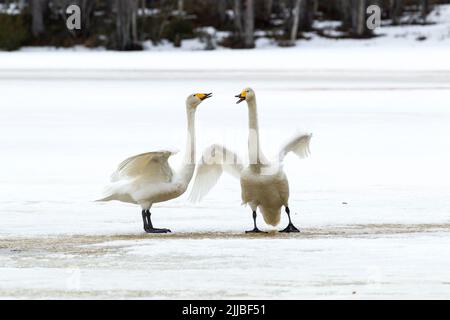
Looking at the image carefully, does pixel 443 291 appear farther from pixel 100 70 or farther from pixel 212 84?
pixel 100 70

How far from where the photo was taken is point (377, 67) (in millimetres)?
31984

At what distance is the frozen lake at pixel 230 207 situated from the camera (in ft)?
21.6

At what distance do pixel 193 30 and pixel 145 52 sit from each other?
657 centimetres

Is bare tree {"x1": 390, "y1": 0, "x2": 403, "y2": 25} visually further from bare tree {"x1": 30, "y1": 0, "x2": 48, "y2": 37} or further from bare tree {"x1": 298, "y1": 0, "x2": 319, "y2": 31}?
bare tree {"x1": 30, "y1": 0, "x2": 48, "y2": 37}

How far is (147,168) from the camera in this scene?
329 inches

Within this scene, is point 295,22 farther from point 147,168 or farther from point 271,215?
point 147,168

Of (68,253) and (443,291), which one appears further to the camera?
(68,253)

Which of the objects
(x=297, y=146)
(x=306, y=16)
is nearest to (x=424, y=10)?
(x=306, y=16)

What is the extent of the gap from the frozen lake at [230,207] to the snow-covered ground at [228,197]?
20 millimetres

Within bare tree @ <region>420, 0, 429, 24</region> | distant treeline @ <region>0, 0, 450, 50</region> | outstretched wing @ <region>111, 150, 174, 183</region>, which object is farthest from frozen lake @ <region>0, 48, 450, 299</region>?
bare tree @ <region>420, 0, 429, 24</region>

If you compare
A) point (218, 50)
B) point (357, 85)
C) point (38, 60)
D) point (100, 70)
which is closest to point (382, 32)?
point (218, 50)

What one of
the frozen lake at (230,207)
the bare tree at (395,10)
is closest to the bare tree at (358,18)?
the bare tree at (395,10)

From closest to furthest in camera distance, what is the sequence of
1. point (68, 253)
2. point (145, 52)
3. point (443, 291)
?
point (443, 291) → point (68, 253) → point (145, 52)
